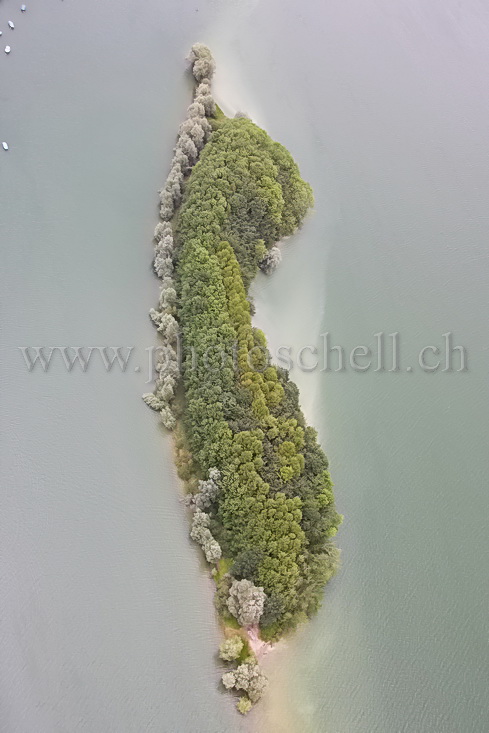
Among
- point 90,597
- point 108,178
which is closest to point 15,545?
point 90,597

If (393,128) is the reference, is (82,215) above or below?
below

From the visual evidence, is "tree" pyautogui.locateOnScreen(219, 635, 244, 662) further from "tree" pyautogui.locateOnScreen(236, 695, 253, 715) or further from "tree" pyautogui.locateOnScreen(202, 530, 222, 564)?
"tree" pyautogui.locateOnScreen(202, 530, 222, 564)

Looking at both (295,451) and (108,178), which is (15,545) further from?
(108,178)

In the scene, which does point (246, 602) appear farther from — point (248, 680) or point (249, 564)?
point (248, 680)

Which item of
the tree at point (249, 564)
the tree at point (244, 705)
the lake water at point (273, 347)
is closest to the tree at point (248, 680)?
the tree at point (244, 705)

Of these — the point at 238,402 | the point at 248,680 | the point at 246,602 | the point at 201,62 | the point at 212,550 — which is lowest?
the point at 248,680

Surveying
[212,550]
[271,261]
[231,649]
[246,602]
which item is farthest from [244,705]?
[271,261]
